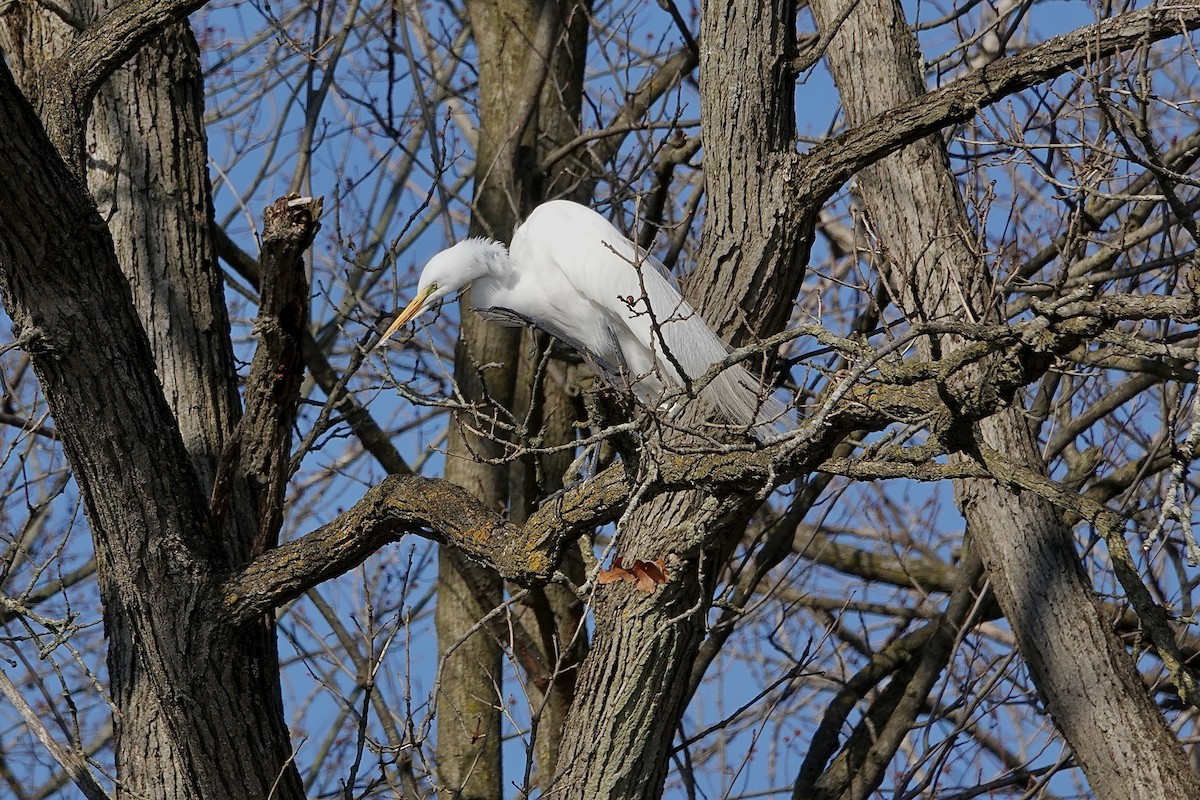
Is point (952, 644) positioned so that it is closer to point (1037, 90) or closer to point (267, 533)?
point (1037, 90)

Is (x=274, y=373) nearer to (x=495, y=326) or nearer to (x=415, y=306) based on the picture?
(x=415, y=306)

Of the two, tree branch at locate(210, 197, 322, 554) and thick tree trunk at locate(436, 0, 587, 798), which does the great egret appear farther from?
tree branch at locate(210, 197, 322, 554)

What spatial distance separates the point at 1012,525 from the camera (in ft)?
14.9

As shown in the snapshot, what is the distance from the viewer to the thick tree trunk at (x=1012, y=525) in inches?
167

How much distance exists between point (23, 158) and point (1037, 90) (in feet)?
13.3

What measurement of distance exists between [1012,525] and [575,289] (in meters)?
1.83

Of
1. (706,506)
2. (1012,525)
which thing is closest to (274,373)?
(706,506)

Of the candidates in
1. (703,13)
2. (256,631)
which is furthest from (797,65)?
(256,631)

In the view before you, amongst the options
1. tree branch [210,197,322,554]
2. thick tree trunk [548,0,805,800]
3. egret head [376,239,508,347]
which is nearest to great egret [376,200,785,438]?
egret head [376,239,508,347]

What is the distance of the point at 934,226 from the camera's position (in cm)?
479

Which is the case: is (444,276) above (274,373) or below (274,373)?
above

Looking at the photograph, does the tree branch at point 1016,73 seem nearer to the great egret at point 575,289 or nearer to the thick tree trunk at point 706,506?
the thick tree trunk at point 706,506

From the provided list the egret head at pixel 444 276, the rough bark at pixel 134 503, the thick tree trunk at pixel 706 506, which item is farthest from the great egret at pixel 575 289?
the rough bark at pixel 134 503

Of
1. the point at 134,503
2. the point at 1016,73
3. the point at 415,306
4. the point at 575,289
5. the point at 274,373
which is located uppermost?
the point at 575,289
